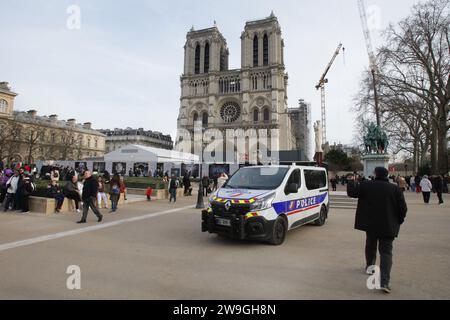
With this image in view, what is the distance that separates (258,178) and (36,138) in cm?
4020

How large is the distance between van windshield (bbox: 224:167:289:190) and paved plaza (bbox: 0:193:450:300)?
137cm

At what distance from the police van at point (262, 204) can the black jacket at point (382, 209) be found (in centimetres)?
202

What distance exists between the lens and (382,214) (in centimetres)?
372

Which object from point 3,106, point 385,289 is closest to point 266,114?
point 3,106

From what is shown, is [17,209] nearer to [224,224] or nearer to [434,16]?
[224,224]

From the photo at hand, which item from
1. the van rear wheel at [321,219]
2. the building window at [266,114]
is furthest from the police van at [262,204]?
the building window at [266,114]

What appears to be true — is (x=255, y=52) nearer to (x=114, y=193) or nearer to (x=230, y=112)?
(x=230, y=112)

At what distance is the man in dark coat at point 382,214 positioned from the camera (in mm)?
3623

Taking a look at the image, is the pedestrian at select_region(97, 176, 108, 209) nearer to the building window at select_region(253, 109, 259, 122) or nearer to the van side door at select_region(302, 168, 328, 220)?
the van side door at select_region(302, 168, 328, 220)

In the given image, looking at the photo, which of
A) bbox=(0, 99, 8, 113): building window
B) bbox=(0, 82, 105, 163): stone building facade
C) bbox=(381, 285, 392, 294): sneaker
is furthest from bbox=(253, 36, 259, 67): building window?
bbox=(381, 285, 392, 294): sneaker

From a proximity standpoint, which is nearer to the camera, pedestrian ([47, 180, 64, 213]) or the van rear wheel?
the van rear wheel

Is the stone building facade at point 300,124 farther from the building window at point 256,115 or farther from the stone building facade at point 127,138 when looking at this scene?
the stone building facade at point 127,138

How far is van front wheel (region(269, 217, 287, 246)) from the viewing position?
5.72 meters
